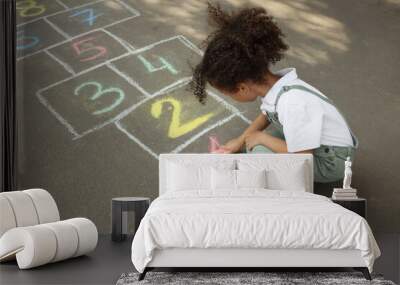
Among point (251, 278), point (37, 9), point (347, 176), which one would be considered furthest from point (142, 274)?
point (37, 9)

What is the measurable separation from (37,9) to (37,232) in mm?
2893

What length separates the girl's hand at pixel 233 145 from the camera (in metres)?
6.82

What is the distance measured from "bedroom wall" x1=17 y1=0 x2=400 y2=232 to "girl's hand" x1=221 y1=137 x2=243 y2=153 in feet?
0.24

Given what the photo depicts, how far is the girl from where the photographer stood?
21.8ft

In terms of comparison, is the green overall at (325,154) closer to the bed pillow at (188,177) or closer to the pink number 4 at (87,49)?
the bed pillow at (188,177)

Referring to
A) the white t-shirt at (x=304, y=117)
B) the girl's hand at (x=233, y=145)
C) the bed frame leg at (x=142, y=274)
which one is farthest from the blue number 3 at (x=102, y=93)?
the bed frame leg at (x=142, y=274)

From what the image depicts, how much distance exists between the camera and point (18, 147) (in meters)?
6.93

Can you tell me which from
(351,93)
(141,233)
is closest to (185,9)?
(351,93)

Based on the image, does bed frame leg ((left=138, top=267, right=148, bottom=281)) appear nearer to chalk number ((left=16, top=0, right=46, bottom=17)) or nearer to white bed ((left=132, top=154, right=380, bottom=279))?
white bed ((left=132, top=154, right=380, bottom=279))

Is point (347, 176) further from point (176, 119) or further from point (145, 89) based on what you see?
point (145, 89)

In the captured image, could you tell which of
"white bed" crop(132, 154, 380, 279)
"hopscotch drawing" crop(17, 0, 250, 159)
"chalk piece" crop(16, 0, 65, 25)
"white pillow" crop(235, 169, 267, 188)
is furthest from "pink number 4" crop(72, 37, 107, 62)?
"white bed" crop(132, 154, 380, 279)

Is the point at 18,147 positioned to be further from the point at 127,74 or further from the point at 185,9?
the point at 185,9

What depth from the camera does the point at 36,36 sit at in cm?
696

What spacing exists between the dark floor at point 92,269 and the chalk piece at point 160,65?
5.89ft
